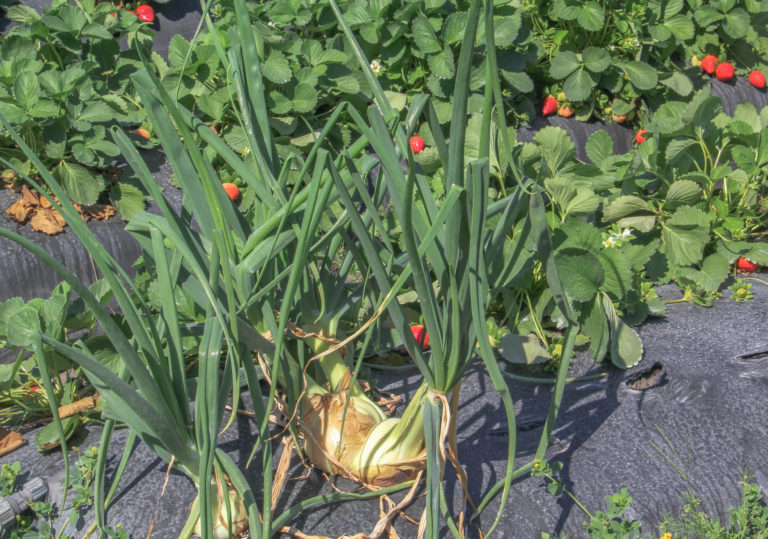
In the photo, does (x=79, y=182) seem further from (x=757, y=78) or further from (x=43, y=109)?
(x=757, y=78)

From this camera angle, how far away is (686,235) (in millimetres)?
2098

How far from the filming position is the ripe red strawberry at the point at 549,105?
2.88 m

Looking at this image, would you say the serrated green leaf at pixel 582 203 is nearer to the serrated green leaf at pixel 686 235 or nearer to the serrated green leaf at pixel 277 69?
the serrated green leaf at pixel 686 235

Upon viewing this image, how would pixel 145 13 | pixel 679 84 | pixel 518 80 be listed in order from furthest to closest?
pixel 679 84 < pixel 145 13 < pixel 518 80

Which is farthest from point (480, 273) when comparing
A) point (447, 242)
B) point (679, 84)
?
point (679, 84)

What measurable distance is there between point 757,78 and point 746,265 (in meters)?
1.63

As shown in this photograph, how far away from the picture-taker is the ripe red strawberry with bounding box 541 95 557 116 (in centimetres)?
288

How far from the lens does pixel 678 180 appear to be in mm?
2129

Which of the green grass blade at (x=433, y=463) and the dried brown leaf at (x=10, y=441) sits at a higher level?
the green grass blade at (x=433, y=463)

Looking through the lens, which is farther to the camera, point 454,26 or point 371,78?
point 454,26

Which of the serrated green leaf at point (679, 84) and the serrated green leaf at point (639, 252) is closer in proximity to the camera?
the serrated green leaf at point (639, 252)

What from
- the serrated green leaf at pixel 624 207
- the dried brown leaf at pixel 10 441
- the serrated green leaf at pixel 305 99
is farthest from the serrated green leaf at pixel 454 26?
the dried brown leaf at pixel 10 441

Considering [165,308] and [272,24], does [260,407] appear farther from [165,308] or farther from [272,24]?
[272,24]

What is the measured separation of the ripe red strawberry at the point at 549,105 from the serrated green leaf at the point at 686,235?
915 mm
